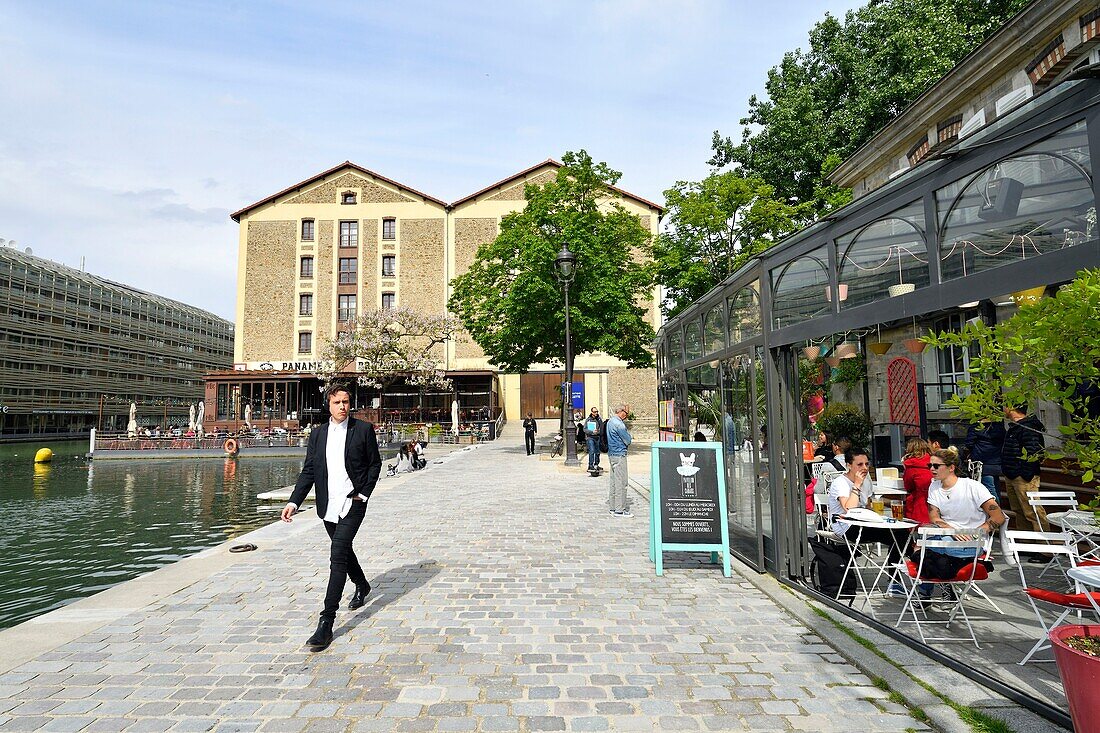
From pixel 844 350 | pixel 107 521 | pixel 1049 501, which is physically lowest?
pixel 107 521

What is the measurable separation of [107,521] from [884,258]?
14959mm

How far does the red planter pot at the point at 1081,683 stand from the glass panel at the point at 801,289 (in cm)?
323

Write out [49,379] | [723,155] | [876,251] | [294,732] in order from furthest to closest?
1. [49,379]
2. [723,155]
3. [876,251]
4. [294,732]

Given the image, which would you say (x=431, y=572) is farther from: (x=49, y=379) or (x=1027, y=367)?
(x=49, y=379)

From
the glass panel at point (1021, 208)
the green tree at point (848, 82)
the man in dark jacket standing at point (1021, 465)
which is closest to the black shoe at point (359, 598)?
the glass panel at point (1021, 208)

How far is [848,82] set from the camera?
28.2 meters

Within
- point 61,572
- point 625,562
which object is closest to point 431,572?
point 625,562

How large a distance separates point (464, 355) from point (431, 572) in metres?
36.8

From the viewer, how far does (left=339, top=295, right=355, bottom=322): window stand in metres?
44.4

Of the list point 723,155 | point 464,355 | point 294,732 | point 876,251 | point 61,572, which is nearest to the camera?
point 294,732

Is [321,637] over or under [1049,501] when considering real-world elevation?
under

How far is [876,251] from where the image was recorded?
486 cm

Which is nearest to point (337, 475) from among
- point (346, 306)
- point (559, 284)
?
point (559, 284)

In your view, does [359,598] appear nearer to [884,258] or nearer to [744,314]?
[744,314]
